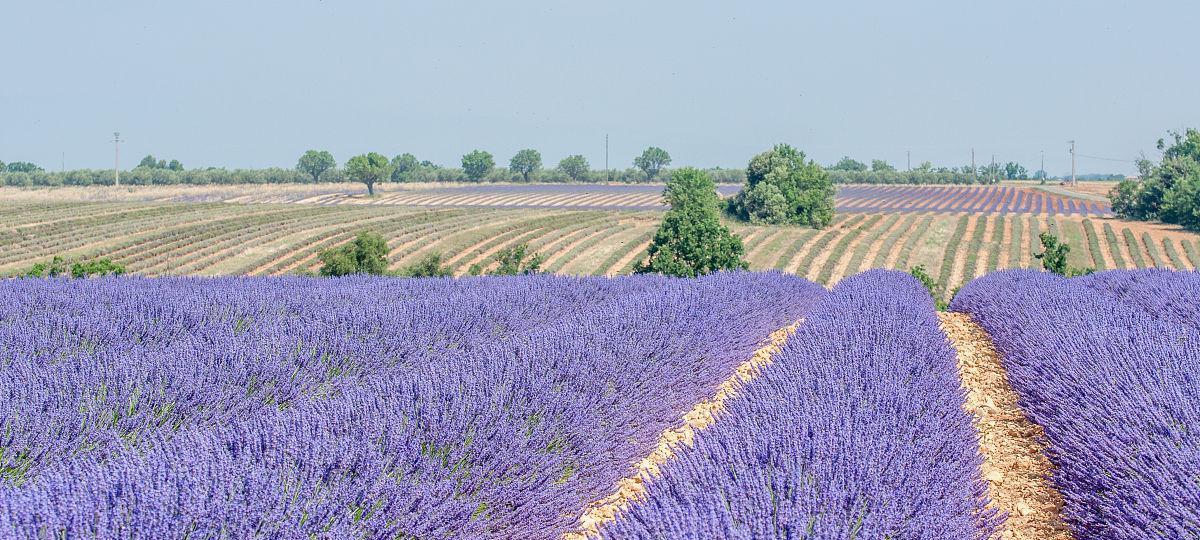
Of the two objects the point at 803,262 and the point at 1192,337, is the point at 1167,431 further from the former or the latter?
the point at 803,262

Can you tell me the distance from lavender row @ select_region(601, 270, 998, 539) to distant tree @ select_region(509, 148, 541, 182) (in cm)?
9273

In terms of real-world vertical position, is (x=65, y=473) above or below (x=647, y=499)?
above

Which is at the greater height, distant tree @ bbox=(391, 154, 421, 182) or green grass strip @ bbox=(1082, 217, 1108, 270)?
distant tree @ bbox=(391, 154, 421, 182)

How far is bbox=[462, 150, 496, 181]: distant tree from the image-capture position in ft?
311

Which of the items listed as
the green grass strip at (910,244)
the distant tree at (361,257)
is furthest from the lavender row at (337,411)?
the green grass strip at (910,244)

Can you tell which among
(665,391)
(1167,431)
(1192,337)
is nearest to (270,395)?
(665,391)

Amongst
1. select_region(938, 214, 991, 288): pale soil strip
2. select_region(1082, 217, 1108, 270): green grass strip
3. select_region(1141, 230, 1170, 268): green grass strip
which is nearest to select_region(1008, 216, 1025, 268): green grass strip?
select_region(938, 214, 991, 288): pale soil strip

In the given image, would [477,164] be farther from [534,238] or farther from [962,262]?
→ [962,262]

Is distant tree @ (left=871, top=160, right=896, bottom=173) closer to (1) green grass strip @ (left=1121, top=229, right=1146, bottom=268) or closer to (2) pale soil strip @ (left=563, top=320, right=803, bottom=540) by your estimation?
(1) green grass strip @ (left=1121, top=229, right=1146, bottom=268)

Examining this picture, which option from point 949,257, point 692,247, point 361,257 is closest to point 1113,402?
point 361,257

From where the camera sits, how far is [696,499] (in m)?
2.60

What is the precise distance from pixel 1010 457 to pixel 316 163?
96.5 metres

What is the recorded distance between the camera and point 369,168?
69250mm

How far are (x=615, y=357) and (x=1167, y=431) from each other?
8.55 feet
